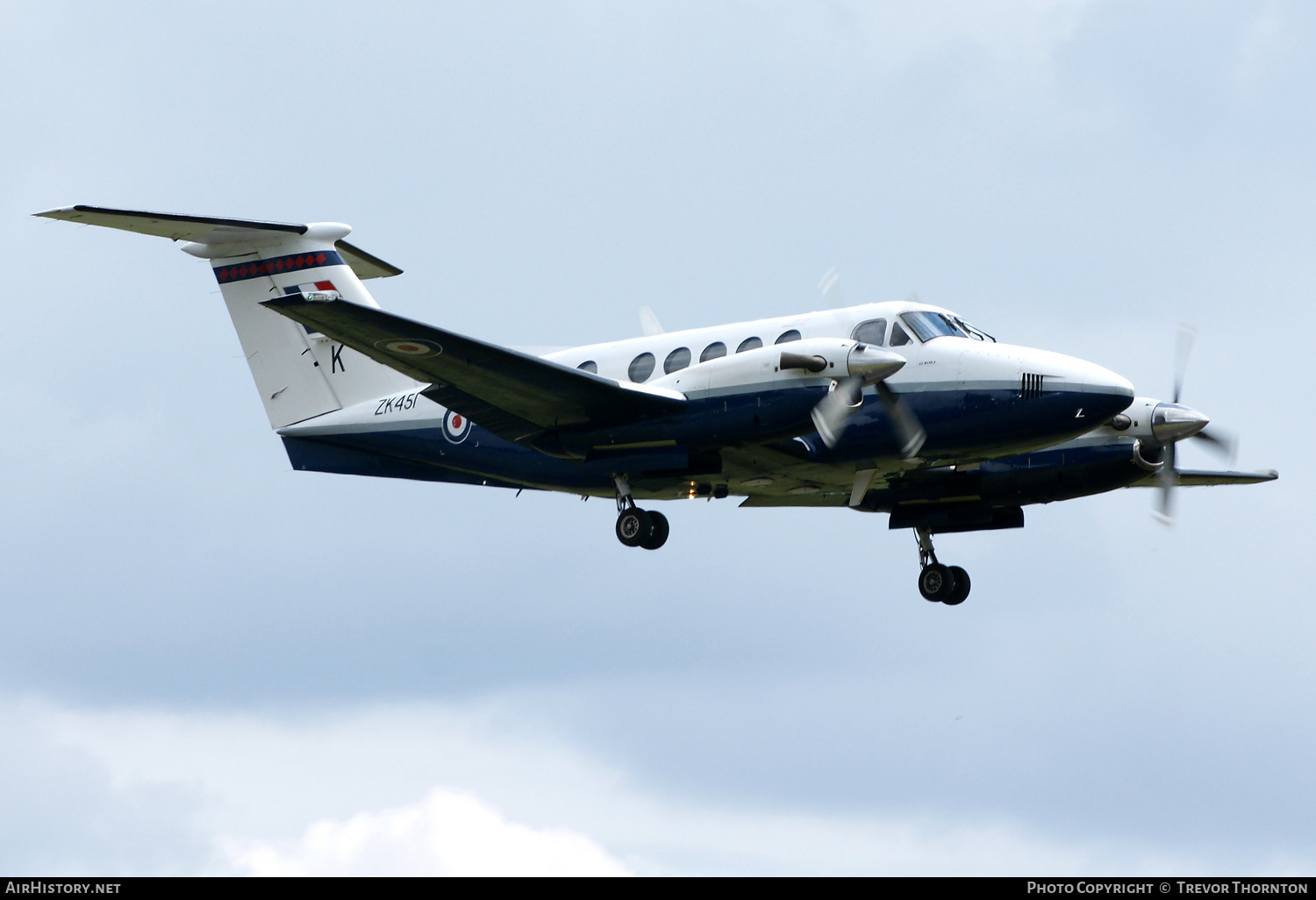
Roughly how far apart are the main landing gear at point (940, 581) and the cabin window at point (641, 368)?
6056mm

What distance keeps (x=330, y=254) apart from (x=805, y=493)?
902 centimetres

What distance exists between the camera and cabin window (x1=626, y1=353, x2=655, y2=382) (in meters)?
23.4

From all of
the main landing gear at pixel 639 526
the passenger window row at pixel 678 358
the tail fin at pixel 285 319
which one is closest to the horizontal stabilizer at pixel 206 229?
the tail fin at pixel 285 319

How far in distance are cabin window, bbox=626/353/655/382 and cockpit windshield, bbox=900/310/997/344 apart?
3786 millimetres

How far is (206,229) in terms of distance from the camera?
25.7m

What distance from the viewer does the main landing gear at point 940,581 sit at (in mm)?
→ 26594

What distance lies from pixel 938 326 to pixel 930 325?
0.14m

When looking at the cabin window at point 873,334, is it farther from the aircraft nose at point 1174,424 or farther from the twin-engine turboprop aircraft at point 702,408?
the aircraft nose at point 1174,424

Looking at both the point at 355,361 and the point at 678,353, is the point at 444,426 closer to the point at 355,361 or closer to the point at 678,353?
the point at 355,361

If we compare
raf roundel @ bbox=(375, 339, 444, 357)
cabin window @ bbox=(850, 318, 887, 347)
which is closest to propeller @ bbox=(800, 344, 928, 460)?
cabin window @ bbox=(850, 318, 887, 347)

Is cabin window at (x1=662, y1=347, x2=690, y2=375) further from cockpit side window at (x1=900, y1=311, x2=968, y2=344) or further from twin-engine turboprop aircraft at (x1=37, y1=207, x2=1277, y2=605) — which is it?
cockpit side window at (x1=900, y1=311, x2=968, y2=344)

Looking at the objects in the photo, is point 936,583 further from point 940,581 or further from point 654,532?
point 654,532

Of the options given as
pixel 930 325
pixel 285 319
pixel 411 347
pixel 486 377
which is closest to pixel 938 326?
pixel 930 325
